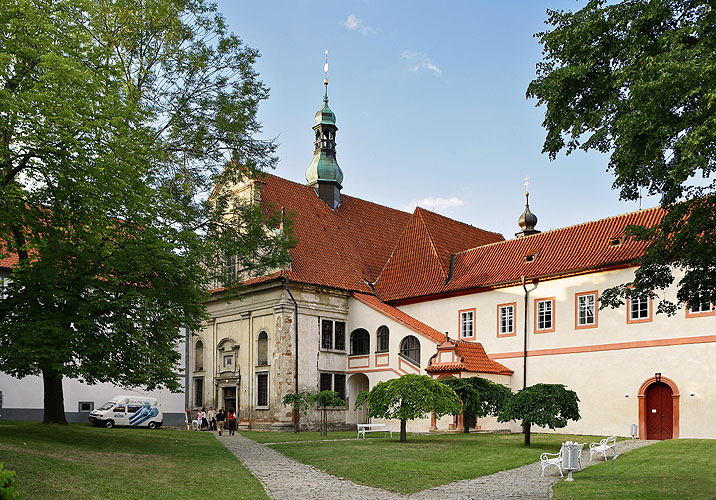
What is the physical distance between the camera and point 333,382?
1396 inches

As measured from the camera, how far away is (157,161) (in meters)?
21.5

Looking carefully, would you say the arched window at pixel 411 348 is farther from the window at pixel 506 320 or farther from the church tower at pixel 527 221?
the church tower at pixel 527 221

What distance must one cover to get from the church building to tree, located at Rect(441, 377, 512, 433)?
5.39 ft

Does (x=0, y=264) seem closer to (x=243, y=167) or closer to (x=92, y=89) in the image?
(x=243, y=167)

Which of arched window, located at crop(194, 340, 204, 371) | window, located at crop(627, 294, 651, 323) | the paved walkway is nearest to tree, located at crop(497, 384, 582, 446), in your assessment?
the paved walkway

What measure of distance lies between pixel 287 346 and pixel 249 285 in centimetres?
367

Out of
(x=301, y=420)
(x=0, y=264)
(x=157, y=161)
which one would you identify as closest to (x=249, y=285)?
(x=301, y=420)

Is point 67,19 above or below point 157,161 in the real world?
above

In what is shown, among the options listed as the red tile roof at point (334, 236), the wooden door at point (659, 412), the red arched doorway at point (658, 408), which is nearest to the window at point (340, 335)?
the red tile roof at point (334, 236)

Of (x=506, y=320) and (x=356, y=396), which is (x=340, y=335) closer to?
(x=356, y=396)

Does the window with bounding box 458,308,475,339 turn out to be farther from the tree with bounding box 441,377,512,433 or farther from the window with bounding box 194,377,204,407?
the window with bounding box 194,377,204,407

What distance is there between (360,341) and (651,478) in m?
22.5

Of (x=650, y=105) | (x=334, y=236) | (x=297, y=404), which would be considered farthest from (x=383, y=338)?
(x=650, y=105)

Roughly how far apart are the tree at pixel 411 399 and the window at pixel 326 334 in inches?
473
